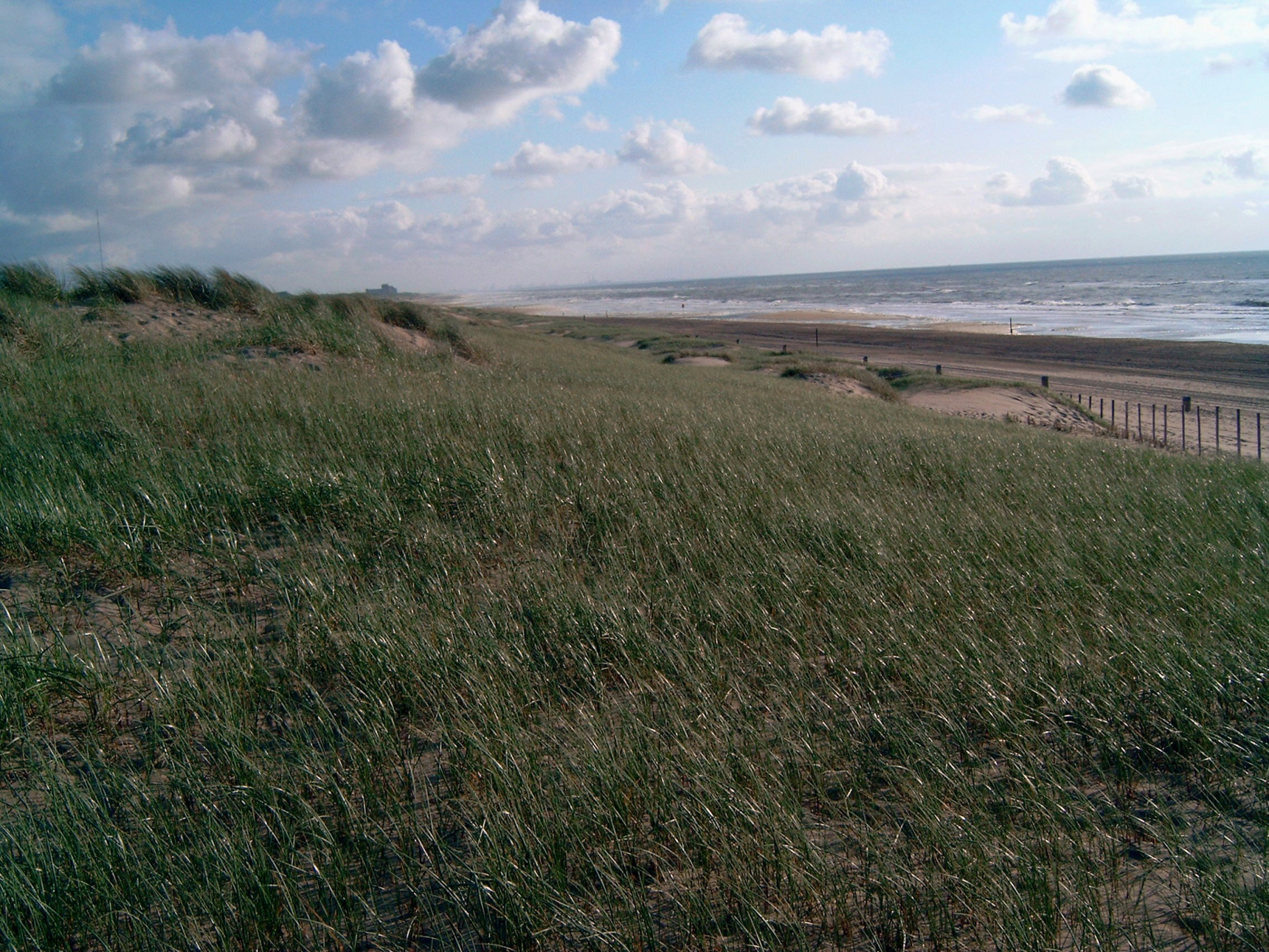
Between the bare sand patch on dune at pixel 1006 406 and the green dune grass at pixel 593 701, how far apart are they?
52.5ft

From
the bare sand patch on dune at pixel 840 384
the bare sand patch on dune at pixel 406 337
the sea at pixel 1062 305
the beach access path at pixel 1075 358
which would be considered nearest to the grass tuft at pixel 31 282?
the bare sand patch on dune at pixel 406 337

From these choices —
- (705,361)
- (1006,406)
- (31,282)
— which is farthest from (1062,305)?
(31,282)

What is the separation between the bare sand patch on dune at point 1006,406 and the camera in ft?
→ 70.3

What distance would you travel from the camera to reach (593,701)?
12.1 ft

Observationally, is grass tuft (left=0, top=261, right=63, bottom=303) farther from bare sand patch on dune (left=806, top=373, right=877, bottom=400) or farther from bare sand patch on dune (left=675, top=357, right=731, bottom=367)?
bare sand patch on dune (left=675, top=357, right=731, bottom=367)

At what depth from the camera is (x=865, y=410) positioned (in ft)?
51.4

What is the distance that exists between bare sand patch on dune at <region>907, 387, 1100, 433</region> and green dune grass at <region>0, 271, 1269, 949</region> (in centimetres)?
1601

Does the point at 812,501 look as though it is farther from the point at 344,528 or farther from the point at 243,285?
the point at 243,285

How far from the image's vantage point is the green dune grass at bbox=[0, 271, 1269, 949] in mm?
2535

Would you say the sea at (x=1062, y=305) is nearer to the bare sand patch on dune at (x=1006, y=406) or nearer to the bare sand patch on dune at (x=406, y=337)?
the bare sand patch on dune at (x=1006, y=406)

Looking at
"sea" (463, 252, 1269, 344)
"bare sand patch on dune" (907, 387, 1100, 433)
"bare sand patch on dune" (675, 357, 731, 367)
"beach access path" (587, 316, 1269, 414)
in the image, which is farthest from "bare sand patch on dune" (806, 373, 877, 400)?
"sea" (463, 252, 1269, 344)

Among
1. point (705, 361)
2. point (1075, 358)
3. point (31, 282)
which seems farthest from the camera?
point (1075, 358)

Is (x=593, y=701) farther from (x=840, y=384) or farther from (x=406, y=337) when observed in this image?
(x=840, y=384)

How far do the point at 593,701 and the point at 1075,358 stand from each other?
134ft
